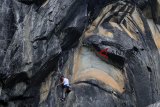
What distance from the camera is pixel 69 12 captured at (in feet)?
69.6

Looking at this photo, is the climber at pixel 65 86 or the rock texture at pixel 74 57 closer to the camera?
the climber at pixel 65 86

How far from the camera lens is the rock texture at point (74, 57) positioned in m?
20.0

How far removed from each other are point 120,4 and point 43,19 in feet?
13.5

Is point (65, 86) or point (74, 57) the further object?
point (74, 57)

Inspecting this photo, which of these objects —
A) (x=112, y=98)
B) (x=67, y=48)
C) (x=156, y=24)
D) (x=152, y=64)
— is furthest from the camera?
(x=156, y=24)

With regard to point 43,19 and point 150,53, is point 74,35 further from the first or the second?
point 150,53

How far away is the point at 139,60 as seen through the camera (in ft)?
72.7

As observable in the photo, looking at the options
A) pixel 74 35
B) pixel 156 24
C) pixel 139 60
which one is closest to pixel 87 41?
pixel 74 35

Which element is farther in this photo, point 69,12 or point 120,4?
point 120,4

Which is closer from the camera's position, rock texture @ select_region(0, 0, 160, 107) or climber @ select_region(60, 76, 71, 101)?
climber @ select_region(60, 76, 71, 101)

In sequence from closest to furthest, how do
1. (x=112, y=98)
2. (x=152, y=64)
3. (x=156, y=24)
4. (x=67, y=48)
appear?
1. (x=112, y=98)
2. (x=67, y=48)
3. (x=152, y=64)
4. (x=156, y=24)

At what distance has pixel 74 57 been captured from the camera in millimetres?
21172

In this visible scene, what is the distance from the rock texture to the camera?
20.0 m

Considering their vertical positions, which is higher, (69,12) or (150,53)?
(69,12)
